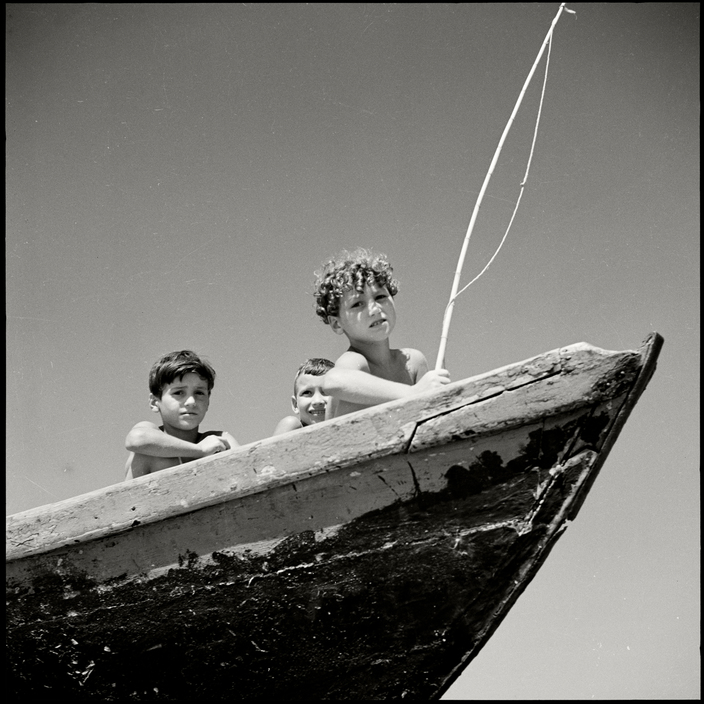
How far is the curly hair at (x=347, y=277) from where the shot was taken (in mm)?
A: 3271

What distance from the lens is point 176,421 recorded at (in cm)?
370

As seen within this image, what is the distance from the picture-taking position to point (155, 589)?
8.46 ft

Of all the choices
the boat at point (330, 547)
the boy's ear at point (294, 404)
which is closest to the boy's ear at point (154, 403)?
the boy's ear at point (294, 404)

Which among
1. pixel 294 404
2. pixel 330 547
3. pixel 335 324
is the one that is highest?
pixel 294 404

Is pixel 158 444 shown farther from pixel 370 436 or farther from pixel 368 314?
pixel 370 436

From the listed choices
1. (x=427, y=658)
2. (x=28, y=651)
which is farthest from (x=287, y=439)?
(x=28, y=651)

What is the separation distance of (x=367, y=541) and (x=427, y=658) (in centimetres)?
43

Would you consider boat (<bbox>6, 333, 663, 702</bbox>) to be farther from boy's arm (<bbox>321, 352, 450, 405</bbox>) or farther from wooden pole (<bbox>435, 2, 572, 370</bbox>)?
wooden pole (<bbox>435, 2, 572, 370</bbox>)

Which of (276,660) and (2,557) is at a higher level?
(2,557)

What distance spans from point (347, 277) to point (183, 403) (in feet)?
3.19

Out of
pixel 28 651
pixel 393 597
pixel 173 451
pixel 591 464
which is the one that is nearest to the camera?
pixel 591 464

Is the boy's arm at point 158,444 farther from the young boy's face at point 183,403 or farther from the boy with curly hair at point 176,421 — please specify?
the young boy's face at point 183,403

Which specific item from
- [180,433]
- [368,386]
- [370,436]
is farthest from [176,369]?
[370,436]

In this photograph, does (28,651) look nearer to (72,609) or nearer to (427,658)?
(72,609)
